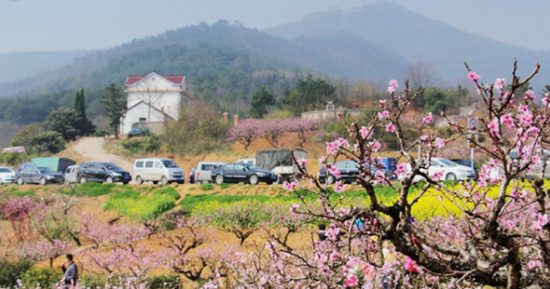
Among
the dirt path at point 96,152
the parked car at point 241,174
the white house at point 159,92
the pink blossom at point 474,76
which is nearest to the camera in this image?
the pink blossom at point 474,76

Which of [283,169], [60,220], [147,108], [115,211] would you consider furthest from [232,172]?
[147,108]

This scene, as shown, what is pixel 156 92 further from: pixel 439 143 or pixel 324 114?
pixel 439 143

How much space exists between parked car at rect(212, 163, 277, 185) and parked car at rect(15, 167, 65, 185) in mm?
13314

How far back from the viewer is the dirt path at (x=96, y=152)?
154 feet

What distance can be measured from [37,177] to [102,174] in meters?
6.17

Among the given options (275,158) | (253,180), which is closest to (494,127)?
(253,180)

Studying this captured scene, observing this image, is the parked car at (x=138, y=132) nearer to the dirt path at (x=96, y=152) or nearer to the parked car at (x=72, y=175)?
the dirt path at (x=96, y=152)

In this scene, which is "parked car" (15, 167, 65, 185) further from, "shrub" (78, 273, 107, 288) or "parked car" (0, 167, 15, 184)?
"shrub" (78, 273, 107, 288)

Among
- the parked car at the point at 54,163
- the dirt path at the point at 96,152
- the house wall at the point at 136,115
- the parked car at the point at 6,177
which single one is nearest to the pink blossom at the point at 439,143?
the parked car at the point at 6,177

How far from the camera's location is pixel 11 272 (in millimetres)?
12367

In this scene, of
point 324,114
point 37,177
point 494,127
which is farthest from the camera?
point 324,114

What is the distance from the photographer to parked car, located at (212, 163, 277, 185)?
25.3 metres

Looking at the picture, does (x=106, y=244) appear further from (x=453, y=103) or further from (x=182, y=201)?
(x=453, y=103)

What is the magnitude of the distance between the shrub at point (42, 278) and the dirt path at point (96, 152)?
32.4 meters
